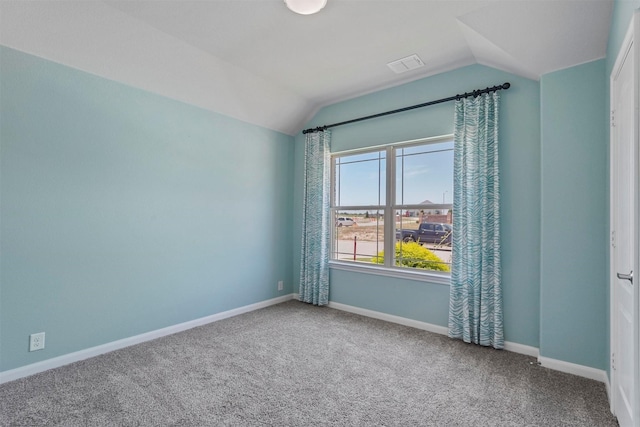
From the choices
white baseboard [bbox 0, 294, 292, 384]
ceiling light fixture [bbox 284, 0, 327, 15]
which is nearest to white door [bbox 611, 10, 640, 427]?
ceiling light fixture [bbox 284, 0, 327, 15]

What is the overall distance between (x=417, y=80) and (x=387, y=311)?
106 inches

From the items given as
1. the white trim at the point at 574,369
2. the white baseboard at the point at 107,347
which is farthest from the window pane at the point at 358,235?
the white trim at the point at 574,369

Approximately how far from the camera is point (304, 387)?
223 cm

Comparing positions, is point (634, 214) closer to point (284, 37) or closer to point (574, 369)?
point (574, 369)

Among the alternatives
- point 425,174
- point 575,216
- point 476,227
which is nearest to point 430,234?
point 476,227

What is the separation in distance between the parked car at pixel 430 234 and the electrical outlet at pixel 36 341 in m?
3.48

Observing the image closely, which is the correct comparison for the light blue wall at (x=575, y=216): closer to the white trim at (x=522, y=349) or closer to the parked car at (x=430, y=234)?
the white trim at (x=522, y=349)

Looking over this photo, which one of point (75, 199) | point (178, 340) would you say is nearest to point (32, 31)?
point (75, 199)

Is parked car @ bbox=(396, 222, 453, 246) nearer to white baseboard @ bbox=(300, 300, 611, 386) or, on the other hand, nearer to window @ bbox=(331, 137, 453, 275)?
window @ bbox=(331, 137, 453, 275)

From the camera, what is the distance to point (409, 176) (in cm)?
367

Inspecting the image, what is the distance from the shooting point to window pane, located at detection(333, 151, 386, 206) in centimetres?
392

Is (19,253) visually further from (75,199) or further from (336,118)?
(336,118)

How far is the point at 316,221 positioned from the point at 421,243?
144cm

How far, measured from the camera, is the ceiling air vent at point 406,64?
3.06m
